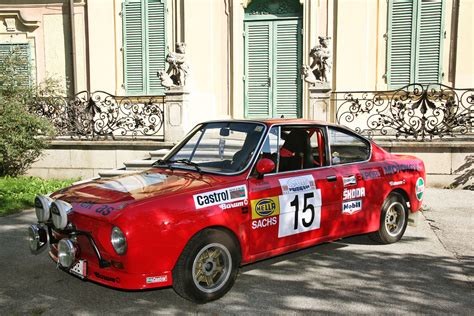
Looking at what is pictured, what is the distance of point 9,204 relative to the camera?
8703mm

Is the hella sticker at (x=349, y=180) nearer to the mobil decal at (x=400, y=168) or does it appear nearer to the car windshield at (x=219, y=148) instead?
the mobil decal at (x=400, y=168)

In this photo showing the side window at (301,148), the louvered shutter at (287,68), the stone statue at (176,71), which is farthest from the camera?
the louvered shutter at (287,68)

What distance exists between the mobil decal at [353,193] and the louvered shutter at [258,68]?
8.79 m

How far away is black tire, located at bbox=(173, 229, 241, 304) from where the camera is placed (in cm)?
411

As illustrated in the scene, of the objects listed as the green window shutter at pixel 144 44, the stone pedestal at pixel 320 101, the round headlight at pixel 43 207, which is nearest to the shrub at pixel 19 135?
the green window shutter at pixel 144 44

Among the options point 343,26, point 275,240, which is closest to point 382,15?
point 343,26

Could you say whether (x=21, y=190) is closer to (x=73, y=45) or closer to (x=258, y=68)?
(x=73, y=45)

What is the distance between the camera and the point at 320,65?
10.9 meters

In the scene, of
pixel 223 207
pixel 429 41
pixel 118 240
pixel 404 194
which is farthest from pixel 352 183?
pixel 429 41

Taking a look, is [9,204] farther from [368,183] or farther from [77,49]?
[77,49]

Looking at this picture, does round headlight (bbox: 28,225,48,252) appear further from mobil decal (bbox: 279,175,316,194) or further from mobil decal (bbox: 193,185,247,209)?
mobil decal (bbox: 279,175,316,194)

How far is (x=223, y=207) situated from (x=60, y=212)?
1443mm

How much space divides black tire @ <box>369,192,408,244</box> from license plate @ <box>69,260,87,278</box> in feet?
11.8

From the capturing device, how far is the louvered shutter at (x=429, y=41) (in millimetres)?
13258
